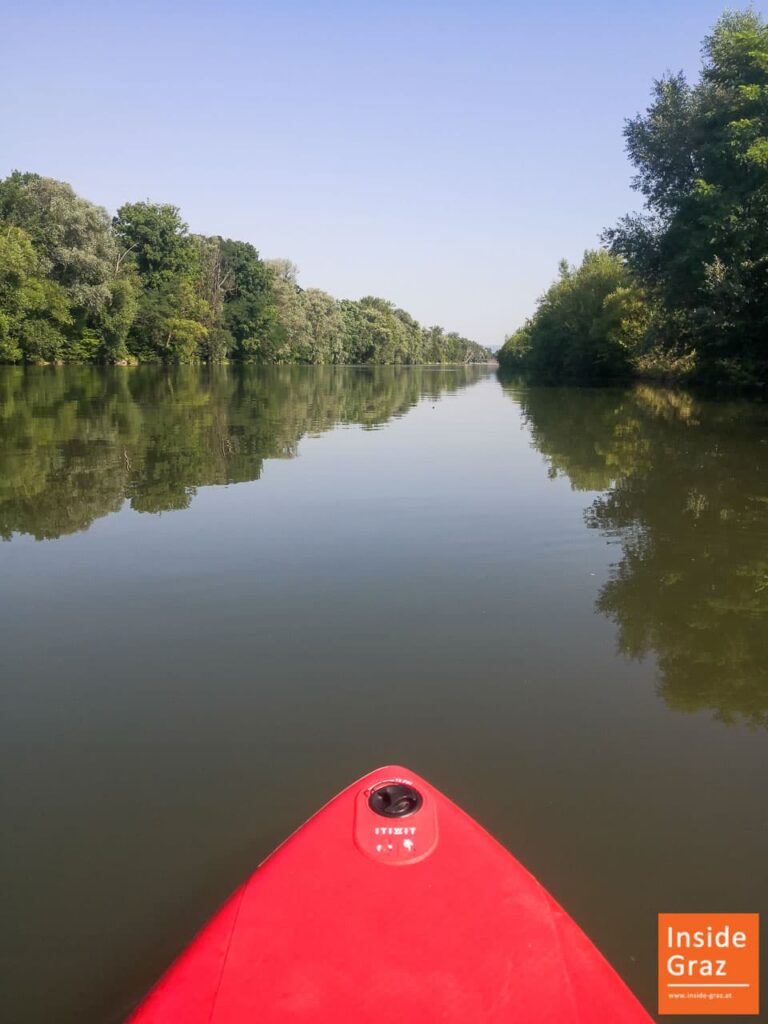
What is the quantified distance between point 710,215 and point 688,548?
76.3ft

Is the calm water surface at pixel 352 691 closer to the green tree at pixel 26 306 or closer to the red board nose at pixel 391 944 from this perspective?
the red board nose at pixel 391 944

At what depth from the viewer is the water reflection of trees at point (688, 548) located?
465 cm

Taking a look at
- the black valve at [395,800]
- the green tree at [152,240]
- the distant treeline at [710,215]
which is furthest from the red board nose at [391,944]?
the green tree at [152,240]

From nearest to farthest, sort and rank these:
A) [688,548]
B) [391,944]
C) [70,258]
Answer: [391,944], [688,548], [70,258]

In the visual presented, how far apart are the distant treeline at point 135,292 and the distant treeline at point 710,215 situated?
34873mm

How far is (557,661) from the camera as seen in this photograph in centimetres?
472

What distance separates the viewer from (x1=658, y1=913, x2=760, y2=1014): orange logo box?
2.35 metres

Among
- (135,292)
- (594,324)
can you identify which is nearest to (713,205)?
(594,324)

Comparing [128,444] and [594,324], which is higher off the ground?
[594,324]

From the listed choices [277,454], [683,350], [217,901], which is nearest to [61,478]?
[277,454]

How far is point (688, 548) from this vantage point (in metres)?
Answer: 7.25

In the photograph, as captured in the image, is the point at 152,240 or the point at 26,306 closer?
the point at 26,306

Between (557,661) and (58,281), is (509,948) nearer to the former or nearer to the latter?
(557,661)

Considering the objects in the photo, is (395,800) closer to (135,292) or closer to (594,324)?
(594,324)
